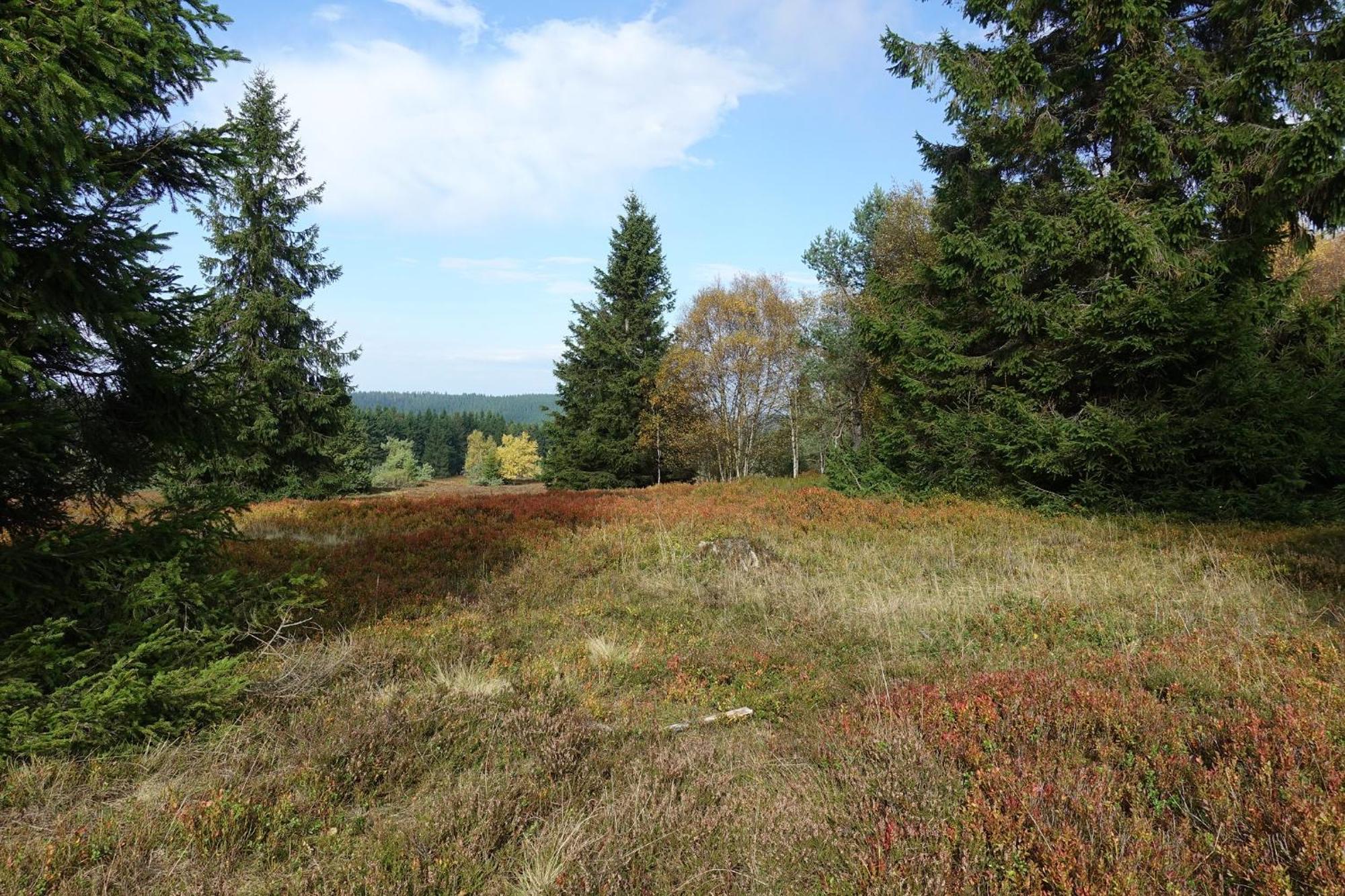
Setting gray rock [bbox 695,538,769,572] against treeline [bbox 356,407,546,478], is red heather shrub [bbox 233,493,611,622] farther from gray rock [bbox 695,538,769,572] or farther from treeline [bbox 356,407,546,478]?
treeline [bbox 356,407,546,478]

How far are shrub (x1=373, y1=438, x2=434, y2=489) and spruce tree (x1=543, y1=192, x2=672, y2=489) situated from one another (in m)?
24.0

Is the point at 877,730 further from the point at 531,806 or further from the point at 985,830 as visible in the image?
the point at 531,806

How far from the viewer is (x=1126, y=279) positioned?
12422 mm

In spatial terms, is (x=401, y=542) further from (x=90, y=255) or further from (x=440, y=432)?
(x=440, y=432)

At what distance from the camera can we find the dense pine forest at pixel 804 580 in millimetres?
2842

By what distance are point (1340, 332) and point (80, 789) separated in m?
18.1

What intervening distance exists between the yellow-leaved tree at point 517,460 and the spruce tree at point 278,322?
48.1m

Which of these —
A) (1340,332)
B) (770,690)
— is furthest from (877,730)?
(1340,332)

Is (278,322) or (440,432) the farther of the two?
(440,432)

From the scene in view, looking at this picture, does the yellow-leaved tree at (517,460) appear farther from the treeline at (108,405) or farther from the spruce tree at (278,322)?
the treeline at (108,405)

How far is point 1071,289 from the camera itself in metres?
12.9

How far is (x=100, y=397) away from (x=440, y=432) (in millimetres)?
112724

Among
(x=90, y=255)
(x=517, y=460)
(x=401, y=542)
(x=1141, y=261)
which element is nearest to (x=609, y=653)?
(x=90, y=255)

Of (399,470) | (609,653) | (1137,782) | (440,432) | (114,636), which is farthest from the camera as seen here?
(440,432)
